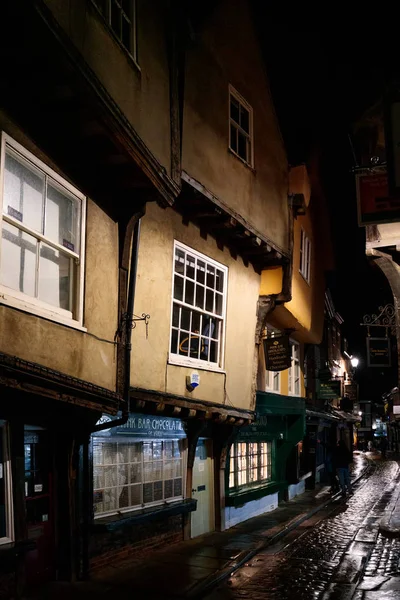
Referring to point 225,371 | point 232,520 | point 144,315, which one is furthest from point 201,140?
point 232,520

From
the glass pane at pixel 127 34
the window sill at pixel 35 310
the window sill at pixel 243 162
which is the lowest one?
the window sill at pixel 35 310

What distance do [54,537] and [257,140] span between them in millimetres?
10086

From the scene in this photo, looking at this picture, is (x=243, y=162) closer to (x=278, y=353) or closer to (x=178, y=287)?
(x=178, y=287)

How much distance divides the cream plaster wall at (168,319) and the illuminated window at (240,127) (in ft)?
7.80

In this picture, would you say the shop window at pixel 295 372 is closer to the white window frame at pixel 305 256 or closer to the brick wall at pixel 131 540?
the white window frame at pixel 305 256

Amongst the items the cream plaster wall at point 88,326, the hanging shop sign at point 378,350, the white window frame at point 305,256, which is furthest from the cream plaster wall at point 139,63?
the hanging shop sign at point 378,350

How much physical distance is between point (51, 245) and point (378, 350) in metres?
14.6

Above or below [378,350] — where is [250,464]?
below

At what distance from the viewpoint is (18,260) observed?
289 inches

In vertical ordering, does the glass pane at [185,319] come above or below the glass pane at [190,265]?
below

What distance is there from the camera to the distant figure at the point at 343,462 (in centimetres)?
2066

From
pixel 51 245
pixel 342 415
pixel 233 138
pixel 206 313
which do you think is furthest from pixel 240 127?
pixel 342 415

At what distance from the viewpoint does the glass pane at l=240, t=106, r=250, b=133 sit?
564 inches

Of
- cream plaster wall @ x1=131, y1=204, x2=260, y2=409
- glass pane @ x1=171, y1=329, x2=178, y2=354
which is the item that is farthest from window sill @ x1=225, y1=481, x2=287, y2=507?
glass pane @ x1=171, y1=329, x2=178, y2=354
